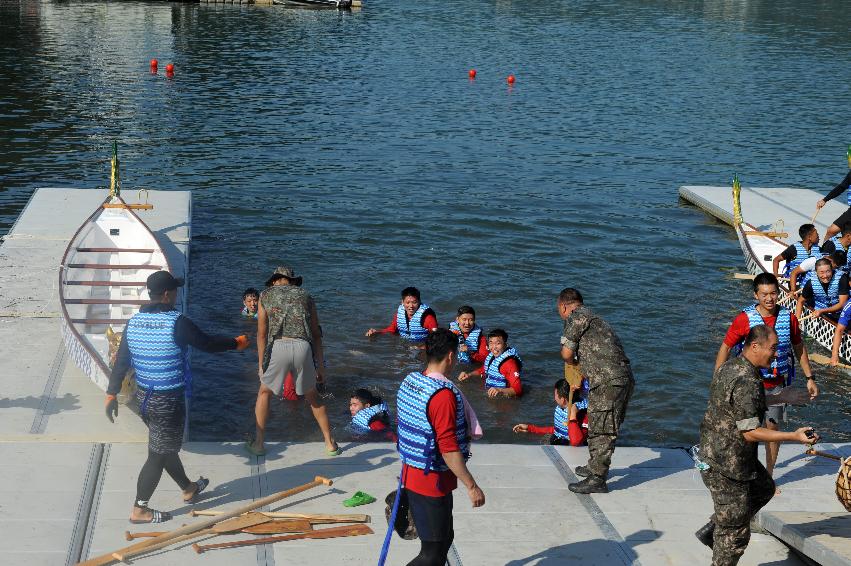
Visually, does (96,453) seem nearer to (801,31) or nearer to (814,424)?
(814,424)

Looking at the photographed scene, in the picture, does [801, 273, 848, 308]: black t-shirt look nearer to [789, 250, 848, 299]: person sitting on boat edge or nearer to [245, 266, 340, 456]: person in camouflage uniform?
[789, 250, 848, 299]: person sitting on boat edge

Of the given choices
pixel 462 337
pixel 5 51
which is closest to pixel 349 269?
pixel 462 337

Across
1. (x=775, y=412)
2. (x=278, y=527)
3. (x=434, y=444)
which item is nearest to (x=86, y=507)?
(x=278, y=527)

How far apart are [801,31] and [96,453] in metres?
62.8

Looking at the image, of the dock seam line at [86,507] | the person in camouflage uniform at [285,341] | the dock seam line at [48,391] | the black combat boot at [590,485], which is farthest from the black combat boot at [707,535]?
the dock seam line at [48,391]

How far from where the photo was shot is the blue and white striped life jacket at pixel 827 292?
55.8 ft

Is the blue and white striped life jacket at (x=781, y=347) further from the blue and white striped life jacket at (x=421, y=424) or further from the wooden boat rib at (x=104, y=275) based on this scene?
the wooden boat rib at (x=104, y=275)

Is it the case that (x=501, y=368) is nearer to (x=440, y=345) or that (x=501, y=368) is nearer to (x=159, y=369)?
(x=159, y=369)

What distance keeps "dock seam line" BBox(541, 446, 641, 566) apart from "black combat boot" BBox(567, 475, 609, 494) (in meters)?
0.06

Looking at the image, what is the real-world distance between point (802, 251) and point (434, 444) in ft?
40.4

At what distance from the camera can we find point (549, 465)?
11734 mm

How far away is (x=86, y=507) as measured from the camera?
10.1 metres

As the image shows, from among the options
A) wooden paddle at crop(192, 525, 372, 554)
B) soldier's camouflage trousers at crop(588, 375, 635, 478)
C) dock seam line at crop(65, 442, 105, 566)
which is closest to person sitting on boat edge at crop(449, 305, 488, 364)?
soldier's camouflage trousers at crop(588, 375, 635, 478)

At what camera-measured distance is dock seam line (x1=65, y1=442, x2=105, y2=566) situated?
932 centimetres
